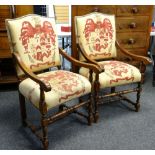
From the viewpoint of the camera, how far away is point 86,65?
1.93 m

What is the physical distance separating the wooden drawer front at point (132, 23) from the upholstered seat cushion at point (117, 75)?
25.6 inches

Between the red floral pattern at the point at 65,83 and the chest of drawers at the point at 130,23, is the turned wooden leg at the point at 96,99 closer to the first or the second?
the red floral pattern at the point at 65,83

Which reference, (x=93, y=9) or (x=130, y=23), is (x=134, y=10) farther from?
(x=93, y=9)

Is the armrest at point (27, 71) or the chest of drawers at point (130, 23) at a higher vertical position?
the chest of drawers at point (130, 23)

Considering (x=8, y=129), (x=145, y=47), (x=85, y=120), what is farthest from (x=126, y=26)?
(x=8, y=129)

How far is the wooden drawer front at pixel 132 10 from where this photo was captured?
260 centimetres

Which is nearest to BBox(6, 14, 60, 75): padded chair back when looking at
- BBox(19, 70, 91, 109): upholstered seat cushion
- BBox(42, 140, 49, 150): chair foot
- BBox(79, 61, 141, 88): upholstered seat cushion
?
BBox(19, 70, 91, 109): upholstered seat cushion

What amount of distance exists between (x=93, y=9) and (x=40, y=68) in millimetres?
952

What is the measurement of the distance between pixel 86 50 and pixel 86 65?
0.34 metres

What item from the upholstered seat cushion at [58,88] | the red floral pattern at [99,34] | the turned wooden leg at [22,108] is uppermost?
the red floral pattern at [99,34]

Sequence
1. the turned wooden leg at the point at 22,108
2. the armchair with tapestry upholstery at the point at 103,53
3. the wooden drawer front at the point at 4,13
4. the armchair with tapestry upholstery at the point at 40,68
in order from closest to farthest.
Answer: the armchair with tapestry upholstery at the point at 40,68 < the turned wooden leg at the point at 22,108 < the armchair with tapestry upholstery at the point at 103,53 < the wooden drawer front at the point at 4,13

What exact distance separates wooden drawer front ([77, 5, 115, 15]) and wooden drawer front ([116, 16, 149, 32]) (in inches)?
5.6

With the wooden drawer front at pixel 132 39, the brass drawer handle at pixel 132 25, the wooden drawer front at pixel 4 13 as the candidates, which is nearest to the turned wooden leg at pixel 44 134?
the wooden drawer front at pixel 4 13

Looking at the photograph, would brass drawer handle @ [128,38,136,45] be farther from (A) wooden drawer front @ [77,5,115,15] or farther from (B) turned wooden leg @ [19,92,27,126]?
(B) turned wooden leg @ [19,92,27,126]
